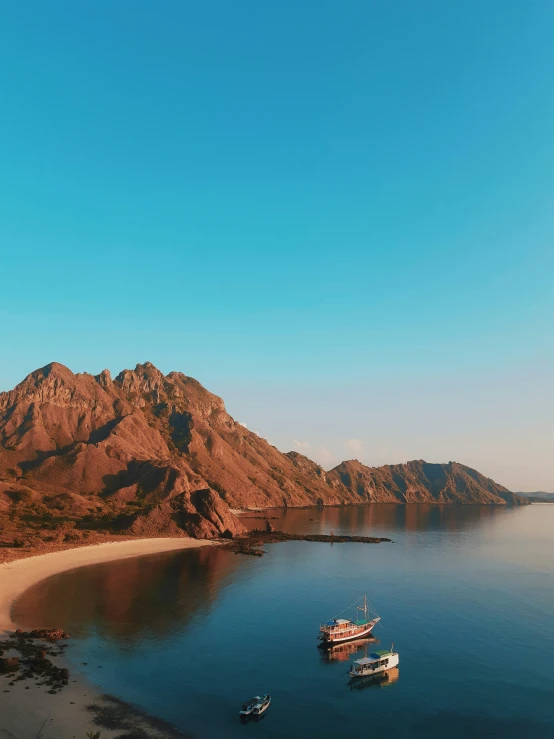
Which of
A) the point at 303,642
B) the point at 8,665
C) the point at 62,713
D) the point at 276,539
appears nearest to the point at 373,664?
the point at 303,642

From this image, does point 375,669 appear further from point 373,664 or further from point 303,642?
point 303,642

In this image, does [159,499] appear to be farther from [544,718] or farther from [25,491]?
[544,718]

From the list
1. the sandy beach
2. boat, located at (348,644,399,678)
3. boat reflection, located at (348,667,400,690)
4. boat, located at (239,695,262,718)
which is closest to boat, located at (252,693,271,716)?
boat, located at (239,695,262,718)

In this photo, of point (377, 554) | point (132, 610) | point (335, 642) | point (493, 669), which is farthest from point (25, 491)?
point (493, 669)

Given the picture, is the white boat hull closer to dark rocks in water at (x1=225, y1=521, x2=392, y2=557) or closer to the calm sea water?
the calm sea water

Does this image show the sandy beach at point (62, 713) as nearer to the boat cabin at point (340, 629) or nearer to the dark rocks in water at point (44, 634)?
the dark rocks in water at point (44, 634)

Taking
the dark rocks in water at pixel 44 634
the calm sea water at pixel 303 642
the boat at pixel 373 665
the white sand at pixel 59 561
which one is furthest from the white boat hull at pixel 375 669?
the white sand at pixel 59 561

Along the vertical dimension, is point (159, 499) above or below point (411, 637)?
above
